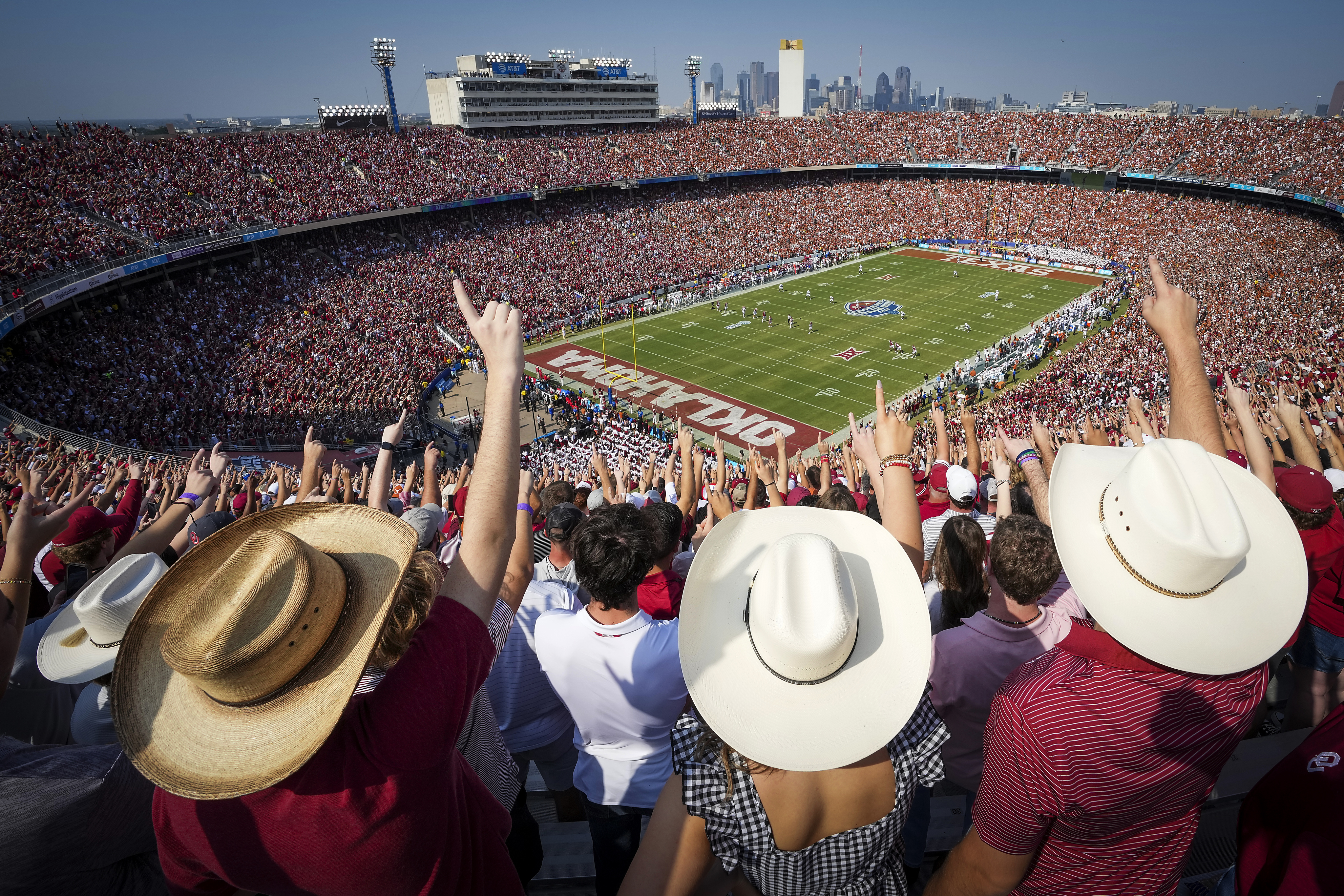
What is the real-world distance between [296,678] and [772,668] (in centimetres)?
128

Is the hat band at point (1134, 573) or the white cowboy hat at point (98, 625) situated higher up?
the hat band at point (1134, 573)

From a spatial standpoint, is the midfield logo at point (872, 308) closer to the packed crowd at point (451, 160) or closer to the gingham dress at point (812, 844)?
the packed crowd at point (451, 160)

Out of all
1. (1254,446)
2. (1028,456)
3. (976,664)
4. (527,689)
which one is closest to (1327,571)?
(1254,446)

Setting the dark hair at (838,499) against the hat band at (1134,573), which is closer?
the hat band at (1134,573)

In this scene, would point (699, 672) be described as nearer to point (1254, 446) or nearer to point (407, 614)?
point (407, 614)

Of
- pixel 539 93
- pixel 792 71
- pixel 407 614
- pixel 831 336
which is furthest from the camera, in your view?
pixel 792 71

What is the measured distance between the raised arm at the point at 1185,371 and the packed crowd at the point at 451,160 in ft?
102

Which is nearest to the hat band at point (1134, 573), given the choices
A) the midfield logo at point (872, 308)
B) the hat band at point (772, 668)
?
the hat band at point (772, 668)

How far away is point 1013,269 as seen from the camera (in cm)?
4831

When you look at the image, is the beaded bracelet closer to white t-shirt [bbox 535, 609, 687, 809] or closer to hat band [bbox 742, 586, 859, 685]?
white t-shirt [bbox 535, 609, 687, 809]

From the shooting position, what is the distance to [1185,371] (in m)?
3.46

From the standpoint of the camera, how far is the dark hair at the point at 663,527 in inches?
149

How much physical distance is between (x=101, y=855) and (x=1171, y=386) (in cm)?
500

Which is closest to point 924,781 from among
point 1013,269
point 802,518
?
point 802,518
